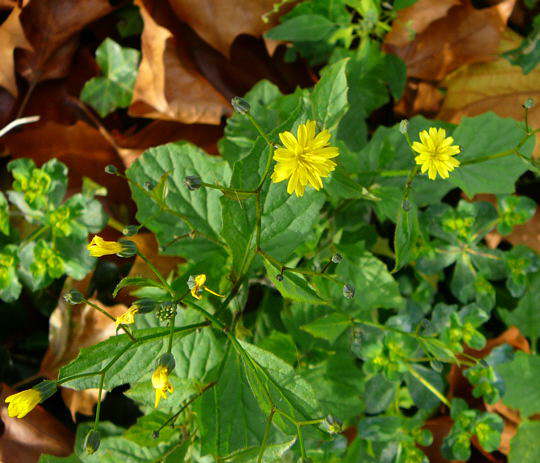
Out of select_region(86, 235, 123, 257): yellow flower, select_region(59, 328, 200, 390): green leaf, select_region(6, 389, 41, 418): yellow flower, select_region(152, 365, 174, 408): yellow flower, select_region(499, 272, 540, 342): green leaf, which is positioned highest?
select_region(86, 235, 123, 257): yellow flower

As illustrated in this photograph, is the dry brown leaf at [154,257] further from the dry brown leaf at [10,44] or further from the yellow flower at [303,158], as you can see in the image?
the yellow flower at [303,158]

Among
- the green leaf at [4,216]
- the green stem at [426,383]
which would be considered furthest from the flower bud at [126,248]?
the green stem at [426,383]

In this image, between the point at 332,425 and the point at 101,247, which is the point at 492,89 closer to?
the point at 332,425

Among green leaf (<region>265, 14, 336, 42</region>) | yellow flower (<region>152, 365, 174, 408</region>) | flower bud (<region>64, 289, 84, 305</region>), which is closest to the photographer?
yellow flower (<region>152, 365, 174, 408</region>)

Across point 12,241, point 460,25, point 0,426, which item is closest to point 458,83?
point 460,25

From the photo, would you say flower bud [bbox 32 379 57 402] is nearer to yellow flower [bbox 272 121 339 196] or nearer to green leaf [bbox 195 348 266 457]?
green leaf [bbox 195 348 266 457]

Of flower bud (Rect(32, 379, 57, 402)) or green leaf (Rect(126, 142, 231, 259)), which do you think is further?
green leaf (Rect(126, 142, 231, 259))

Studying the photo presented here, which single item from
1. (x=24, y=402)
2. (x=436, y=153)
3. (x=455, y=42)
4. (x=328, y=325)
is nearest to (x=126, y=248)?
(x=24, y=402)

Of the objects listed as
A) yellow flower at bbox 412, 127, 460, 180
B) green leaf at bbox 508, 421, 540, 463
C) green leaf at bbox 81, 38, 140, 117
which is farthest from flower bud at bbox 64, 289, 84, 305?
green leaf at bbox 508, 421, 540, 463
